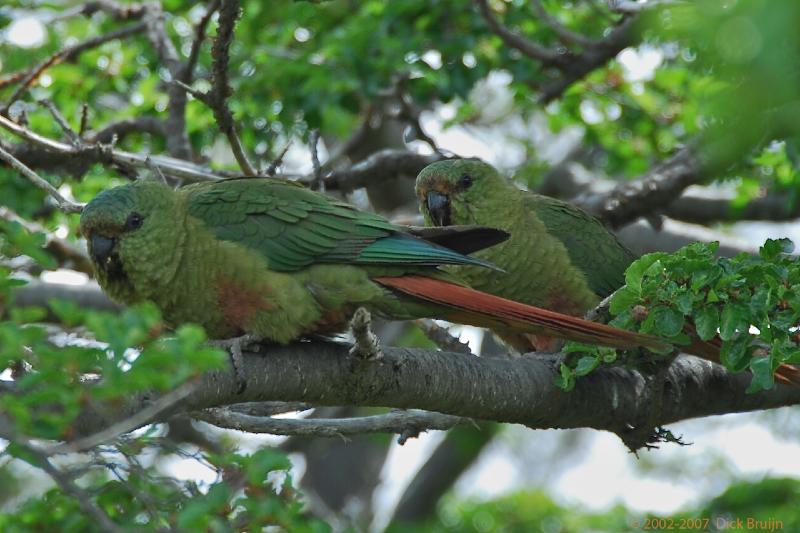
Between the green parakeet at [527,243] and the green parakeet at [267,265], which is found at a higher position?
the green parakeet at [527,243]

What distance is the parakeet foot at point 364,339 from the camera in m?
3.56

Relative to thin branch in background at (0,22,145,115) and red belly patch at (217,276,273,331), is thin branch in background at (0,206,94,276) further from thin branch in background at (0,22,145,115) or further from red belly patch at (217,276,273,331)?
red belly patch at (217,276,273,331)

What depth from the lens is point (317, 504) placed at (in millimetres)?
6801

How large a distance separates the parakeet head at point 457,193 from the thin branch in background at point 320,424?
156cm

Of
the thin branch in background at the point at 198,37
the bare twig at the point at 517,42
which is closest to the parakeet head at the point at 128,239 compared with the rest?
the thin branch in background at the point at 198,37

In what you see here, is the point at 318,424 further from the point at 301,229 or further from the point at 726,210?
the point at 726,210

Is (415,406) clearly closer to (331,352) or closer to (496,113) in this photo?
(331,352)

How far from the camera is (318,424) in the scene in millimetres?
4105

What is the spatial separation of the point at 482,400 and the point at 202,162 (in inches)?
136

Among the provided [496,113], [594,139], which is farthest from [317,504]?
[496,113]

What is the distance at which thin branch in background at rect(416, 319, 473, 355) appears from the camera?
16.3 ft

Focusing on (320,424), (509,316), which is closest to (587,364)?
(509,316)

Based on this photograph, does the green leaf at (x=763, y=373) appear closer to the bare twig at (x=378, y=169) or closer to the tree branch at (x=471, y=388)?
the tree branch at (x=471, y=388)

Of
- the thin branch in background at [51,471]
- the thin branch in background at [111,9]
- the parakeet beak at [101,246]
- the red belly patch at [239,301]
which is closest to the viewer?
the thin branch in background at [51,471]
